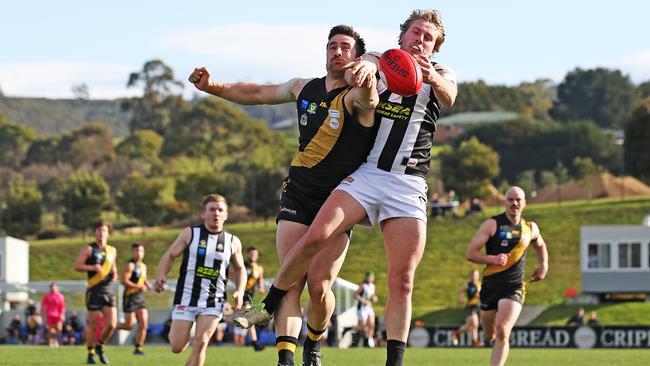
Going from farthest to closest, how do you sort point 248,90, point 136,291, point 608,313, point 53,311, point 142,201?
point 142,201, point 608,313, point 53,311, point 136,291, point 248,90

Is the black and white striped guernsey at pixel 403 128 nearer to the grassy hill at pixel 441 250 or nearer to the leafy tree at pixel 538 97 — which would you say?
the grassy hill at pixel 441 250

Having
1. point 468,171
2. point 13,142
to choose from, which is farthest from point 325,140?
point 13,142

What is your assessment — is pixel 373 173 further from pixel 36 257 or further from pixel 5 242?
pixel 36 257

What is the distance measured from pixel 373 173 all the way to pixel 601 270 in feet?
168

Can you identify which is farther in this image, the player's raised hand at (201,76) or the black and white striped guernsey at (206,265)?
the black and white striped guernsey at (206,265)

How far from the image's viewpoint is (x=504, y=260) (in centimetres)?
1507

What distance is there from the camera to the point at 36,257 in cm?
7956

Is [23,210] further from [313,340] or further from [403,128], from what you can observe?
[403,128]

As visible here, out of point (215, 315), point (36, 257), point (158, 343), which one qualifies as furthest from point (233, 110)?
point (215, 315)

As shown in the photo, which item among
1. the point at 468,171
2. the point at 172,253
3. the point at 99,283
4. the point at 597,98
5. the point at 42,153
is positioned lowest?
the point at 99,283

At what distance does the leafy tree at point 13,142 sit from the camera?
442ft

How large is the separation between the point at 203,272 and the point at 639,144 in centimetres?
8140

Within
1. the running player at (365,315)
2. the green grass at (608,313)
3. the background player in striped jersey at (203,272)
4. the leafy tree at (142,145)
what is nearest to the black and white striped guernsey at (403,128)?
the background player in striped jersey at (203,272)

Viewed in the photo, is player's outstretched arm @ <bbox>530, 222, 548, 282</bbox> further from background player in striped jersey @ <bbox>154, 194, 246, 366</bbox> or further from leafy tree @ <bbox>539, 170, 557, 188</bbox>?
leafy tree @ <bbox>539, 170, 557, 188</bbox>
